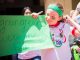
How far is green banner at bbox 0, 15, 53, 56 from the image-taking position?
65.3 inches

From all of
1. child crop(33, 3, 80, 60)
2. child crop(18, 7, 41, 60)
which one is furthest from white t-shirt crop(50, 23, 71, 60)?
child crop(18, 7, 41, 60)

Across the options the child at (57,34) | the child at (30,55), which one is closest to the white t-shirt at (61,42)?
the child at (57,34)

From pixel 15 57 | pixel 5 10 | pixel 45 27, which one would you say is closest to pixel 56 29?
pixel 45 27

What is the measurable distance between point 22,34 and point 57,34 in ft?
0.89

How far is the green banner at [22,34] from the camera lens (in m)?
1.66

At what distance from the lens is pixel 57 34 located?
1772mm

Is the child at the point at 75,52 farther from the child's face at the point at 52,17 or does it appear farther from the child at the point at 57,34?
the child's face at the point at 52,17

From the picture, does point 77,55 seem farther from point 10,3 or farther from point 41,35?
point 10,3

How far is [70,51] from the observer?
1.82 m

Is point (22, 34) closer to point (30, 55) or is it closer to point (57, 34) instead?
point (30, 55)

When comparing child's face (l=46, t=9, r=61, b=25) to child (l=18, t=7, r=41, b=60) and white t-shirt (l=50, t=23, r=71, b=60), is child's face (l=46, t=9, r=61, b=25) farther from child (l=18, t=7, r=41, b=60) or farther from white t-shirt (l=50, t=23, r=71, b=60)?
child (l=18, t=7, r=41, b=60)

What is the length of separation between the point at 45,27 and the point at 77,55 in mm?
355

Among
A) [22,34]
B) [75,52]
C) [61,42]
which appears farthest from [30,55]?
[75,52]

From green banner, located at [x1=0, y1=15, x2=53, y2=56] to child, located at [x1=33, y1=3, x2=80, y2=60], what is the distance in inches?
1.6
